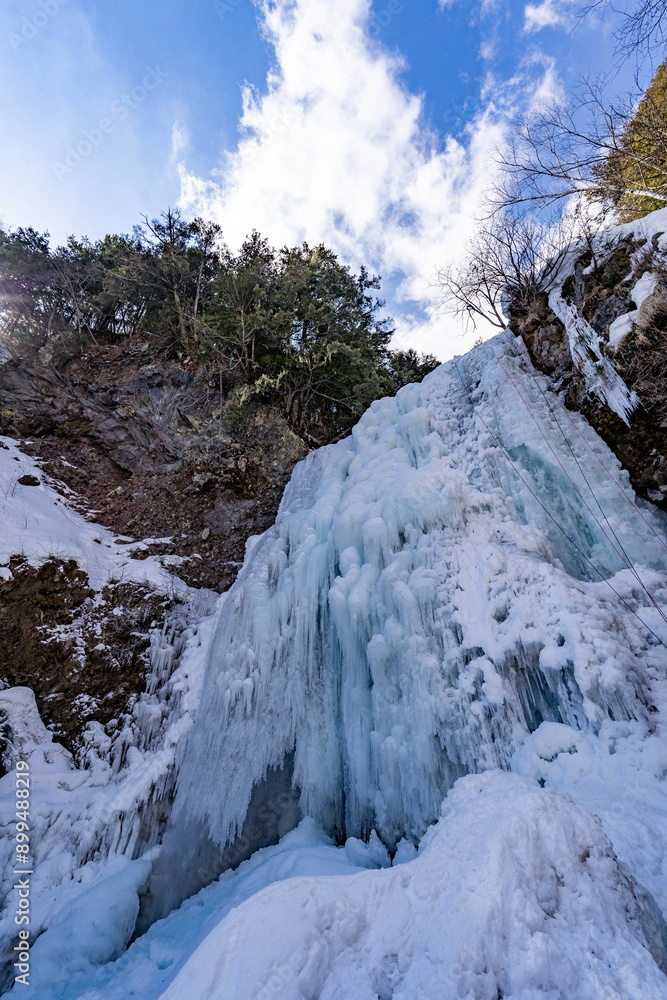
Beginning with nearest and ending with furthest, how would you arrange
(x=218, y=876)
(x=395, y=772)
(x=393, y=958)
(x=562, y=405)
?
(x=393, y=958), (x=395, y=772), (x=218, y=876), (x=562, y=405)

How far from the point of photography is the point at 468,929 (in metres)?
1.73

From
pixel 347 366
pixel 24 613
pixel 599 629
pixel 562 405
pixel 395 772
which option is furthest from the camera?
pixel 347 366

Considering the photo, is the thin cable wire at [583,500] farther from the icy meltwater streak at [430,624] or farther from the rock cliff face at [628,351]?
the rock cliff face at [628,351]

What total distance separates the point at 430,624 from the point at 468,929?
2.40m

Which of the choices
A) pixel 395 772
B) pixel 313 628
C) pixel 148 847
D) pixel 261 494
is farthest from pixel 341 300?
pixel 148 847

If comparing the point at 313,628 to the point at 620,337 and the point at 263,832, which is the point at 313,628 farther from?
the point at 620,337

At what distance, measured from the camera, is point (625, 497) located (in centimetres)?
426

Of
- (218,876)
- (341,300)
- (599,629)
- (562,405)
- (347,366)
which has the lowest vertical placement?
(218,876)

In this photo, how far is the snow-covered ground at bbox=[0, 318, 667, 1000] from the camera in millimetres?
1759

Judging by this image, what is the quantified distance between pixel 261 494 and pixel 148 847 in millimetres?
6580

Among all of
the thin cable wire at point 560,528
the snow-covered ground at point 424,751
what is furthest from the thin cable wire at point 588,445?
the thin cable wire at point 560,528

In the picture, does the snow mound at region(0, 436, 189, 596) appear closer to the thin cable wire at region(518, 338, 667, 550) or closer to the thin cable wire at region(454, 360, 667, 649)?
the thin cable wire at region(454, 360, 667, 649)

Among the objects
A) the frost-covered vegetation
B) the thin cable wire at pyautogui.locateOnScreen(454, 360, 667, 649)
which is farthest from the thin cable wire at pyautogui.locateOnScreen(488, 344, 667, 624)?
the frost-covered vegetation

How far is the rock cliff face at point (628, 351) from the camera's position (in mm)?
4391
